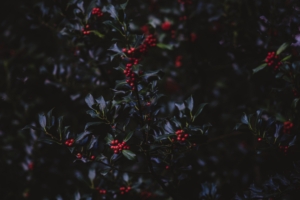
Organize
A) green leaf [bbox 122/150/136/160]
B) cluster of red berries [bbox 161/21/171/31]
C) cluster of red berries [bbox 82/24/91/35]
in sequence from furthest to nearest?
cluster of red berries [bbox 161/21/171/31] → cluster of red berries [bbox 82/24/91/35] → green leaf [bbox 122/150/136/160]

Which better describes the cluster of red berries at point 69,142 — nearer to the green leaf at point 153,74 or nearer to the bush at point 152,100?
the bush at point 152,100

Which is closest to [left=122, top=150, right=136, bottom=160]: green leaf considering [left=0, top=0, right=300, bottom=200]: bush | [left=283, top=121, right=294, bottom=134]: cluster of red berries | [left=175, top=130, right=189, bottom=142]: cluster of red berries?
[left=0, top=0, right=300, bottom=200]: bush

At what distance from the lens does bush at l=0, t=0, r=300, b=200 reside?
1416 mm

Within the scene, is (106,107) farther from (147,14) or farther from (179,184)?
(147,14)

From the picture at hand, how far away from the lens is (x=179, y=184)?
168 centimetres

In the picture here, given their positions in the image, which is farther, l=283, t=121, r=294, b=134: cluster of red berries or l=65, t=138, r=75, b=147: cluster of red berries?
l=283, t=121, r=294, b=134: cluster of red berries

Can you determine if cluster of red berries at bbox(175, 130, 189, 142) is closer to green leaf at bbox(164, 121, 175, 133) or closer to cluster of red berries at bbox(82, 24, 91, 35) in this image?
green leaf at bbox(164, 121, 175, 133)

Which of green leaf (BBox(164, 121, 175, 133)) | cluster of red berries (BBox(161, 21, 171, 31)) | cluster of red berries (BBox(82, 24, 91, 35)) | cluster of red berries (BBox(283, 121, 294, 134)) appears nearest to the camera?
green leaf (BBox(164, 121, 175, 133))

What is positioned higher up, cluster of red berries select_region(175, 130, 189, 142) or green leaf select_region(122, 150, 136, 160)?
cluster of red berries select_region(175, 130, 189, 142)

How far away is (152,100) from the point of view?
144 centimetres

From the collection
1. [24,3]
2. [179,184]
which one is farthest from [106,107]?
[24,3]

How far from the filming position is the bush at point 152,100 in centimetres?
142

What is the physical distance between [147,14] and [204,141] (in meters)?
1.32

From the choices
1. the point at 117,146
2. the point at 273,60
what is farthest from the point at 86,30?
the point at 273,60
